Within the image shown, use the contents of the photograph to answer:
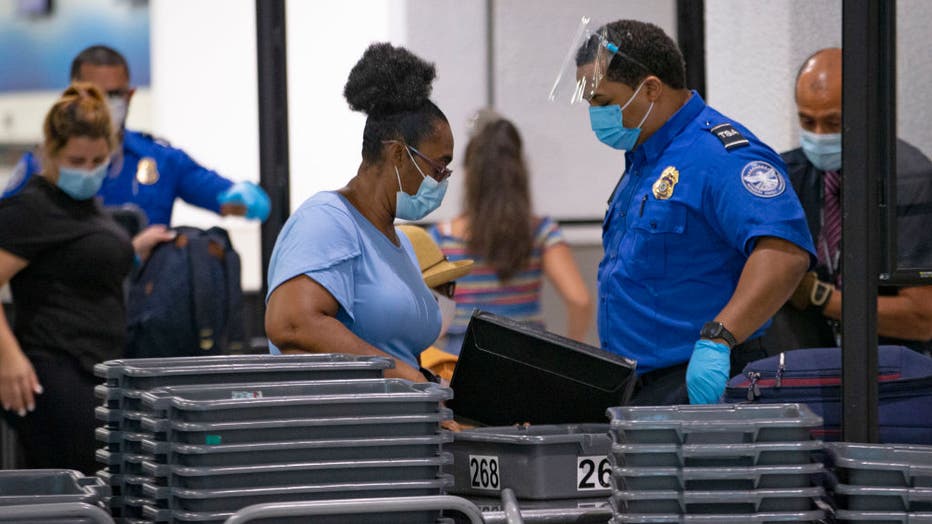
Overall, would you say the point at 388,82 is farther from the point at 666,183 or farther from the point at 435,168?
the point at 666,183

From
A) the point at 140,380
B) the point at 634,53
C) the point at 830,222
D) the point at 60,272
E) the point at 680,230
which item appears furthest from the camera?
the point at 60,272

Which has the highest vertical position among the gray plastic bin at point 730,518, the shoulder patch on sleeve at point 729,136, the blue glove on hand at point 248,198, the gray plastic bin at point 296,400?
the shoulder patch on sleeve at point 729,136

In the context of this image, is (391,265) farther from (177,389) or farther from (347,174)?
(347,174)

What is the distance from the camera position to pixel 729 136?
10.6 ft

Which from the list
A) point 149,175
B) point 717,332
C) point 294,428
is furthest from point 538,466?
point 149,175

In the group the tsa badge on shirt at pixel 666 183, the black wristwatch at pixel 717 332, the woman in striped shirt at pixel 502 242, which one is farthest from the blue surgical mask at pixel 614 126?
the woman in striped shirt at pixel 502 242

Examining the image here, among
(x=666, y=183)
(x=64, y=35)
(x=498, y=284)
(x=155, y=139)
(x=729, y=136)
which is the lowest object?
(x=498, y=284)

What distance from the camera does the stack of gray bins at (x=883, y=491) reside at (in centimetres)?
218

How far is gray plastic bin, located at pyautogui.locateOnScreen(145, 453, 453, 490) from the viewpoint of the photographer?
2.16m

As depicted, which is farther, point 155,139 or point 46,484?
point 155,139

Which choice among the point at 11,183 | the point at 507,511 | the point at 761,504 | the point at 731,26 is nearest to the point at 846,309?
the point at 761,504

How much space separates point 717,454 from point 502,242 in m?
2.85

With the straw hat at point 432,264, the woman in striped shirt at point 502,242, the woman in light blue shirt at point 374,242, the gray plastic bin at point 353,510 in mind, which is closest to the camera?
the gray plastic bin at point 353,510

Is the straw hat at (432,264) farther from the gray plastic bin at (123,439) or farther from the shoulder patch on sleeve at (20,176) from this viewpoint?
the shoulder patch on sleeve at (20,176)
